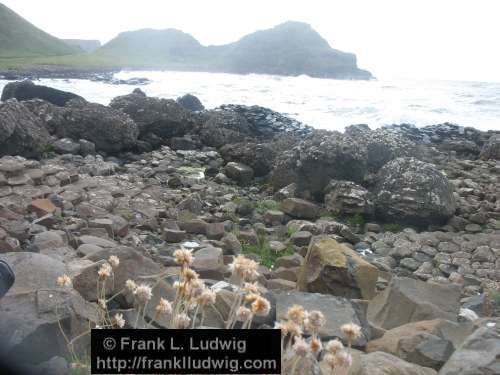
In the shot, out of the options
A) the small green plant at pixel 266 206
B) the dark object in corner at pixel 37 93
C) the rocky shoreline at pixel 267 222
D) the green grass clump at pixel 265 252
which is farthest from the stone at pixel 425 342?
the dark object in corner at pixel 37 93

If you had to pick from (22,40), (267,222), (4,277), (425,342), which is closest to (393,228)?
(267,222)

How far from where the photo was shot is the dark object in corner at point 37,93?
57.7 feet

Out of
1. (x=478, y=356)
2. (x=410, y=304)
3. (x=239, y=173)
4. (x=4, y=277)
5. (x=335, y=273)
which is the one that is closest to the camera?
(x=4, y=277)

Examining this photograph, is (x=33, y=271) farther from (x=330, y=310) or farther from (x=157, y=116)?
(x=157, y=116)

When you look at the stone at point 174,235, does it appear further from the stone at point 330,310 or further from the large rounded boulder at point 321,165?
the large rounded boulder at point 321,165

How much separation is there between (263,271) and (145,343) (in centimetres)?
372

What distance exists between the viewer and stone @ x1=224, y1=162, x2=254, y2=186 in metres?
10.4

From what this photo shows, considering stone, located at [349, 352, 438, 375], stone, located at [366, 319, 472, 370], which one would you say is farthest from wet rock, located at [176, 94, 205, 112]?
stone, located at [349, 352, 438, 375]

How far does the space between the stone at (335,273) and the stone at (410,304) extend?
22 centimetres

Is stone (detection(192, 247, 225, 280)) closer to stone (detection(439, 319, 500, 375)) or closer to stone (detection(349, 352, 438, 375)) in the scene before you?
stone (detection(349, 352, 438, 375))

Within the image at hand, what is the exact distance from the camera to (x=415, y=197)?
27.4 feet

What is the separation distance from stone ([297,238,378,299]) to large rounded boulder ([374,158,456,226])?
3870 millimetres

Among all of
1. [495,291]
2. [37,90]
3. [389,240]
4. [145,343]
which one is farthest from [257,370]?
[37,90]

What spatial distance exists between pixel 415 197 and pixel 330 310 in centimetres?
541
